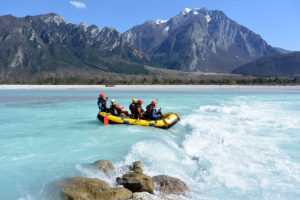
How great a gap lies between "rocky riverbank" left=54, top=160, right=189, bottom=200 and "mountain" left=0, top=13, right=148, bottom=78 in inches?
4345

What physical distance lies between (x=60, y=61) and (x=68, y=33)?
158 feet

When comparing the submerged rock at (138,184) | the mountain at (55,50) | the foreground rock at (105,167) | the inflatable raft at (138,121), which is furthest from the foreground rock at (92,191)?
the mountain at (55,50)

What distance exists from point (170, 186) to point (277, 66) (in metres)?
173

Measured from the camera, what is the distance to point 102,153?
9320 millimetres

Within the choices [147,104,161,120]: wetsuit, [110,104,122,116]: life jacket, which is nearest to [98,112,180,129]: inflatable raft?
[147,104,161,120]: wetsuit

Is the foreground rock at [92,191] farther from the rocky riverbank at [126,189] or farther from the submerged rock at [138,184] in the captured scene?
the submerged rock at [138,184]

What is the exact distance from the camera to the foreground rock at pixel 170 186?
5.98 meters

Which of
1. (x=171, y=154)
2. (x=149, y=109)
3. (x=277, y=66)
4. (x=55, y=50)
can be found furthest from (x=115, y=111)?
(x=277, y=66)

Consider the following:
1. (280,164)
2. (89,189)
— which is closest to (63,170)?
(89,189)

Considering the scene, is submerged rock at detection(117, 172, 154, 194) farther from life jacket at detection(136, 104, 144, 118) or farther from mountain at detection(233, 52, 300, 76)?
mountain at detection(233, 52, 300, 76)

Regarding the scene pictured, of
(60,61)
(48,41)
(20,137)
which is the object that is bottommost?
(20,137)

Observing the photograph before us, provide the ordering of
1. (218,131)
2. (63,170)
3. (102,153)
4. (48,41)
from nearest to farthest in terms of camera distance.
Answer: (63,170)
(102,153)
(218,131)
(48,41)

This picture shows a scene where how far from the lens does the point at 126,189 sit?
5492 millimetres

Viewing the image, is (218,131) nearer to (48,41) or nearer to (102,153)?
(102,153)
